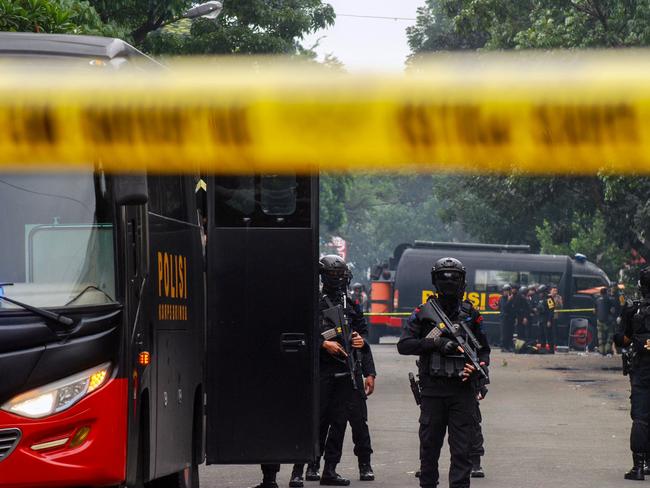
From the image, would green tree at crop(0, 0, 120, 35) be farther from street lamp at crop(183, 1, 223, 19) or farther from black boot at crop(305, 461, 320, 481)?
street lamp at crop(183, 1, 223, 19)

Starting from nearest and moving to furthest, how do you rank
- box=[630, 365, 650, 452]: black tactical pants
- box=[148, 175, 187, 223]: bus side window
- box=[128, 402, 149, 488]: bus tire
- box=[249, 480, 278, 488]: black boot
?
box=[128, 402, 149, 488]: bus tire < box=[148, 175, 187, 223]: bus side window < box=[249, 480, 278, 488]: black boot < box=[630, 365, 650, 452]: black tactical pants

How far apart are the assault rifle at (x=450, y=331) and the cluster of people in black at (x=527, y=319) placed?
30071mm

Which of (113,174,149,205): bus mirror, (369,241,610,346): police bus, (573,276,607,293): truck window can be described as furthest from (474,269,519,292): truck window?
(113,174,149,205): bus mirror

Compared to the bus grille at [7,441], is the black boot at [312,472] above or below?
below

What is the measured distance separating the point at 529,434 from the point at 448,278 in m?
7.35

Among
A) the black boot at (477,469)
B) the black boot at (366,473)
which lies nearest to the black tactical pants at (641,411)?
the black boot at (477,469)

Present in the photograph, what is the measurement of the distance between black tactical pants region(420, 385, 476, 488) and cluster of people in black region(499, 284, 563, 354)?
99.4 ft

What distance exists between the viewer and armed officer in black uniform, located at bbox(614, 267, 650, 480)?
12.5 meters

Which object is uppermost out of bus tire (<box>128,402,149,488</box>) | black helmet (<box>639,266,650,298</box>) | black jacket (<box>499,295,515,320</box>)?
black helmet (<box>639,266,650,298</box>)

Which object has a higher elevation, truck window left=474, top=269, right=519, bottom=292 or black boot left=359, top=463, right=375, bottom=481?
black boot left=359, top=463, right=375, bottom=481

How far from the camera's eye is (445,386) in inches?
400

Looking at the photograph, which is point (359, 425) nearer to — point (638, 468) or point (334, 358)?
point (334, 358)

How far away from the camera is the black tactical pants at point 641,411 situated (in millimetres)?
12562

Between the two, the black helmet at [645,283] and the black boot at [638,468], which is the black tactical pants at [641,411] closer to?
the black boot at [638,468]
